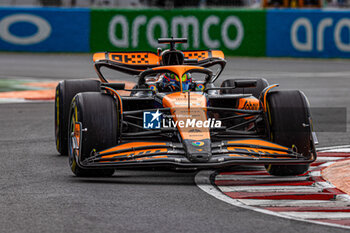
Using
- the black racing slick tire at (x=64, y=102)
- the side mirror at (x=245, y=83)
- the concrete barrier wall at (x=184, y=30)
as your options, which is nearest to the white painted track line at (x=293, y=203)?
the side mirror at (x=245, y=83)

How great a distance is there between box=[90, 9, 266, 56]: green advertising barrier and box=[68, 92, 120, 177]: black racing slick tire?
20913 mm

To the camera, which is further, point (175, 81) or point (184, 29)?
point (184, 29)

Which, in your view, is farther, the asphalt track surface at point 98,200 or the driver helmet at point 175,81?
the driver helmet at point 175,81

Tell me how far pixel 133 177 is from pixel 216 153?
0.99 m

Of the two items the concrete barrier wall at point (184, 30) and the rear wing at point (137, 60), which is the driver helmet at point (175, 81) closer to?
the rear wing at point (137, 60)

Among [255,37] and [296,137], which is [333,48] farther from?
[296,137]

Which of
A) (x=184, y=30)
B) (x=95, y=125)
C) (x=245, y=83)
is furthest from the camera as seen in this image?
(x=184, y=30)

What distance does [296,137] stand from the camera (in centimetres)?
836

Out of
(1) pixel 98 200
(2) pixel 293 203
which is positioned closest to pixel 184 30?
(1) pixel 98 200

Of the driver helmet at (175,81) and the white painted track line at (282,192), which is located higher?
the driver helmet at (175,81)

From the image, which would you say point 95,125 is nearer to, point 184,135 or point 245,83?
point 184,135

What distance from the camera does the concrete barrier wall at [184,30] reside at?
2864 centimetres

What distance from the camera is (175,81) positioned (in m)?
Answer: 9.54

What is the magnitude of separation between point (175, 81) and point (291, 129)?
174 centimetres
